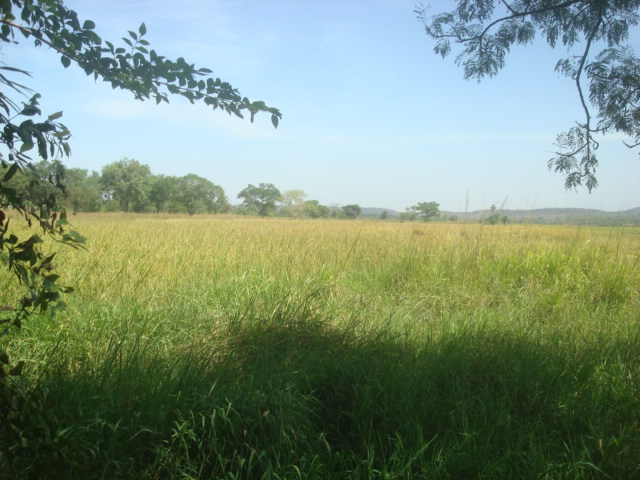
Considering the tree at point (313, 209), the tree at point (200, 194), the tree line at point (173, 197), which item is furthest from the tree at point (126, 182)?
the tree at point (313, 209)

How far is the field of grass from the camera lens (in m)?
2.11

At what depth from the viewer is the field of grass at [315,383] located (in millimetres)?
2105

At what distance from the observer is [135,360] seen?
8.52 ft

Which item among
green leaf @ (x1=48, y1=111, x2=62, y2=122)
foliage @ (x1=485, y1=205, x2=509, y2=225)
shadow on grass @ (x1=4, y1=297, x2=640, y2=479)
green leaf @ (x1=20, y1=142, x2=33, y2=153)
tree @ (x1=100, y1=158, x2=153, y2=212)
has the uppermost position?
tree @ (x1=100, y1=158, x2=153, y2=212)

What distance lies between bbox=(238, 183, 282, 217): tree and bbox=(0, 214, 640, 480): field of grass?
172 ft

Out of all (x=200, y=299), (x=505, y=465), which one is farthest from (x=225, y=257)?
(x=505, y=465)

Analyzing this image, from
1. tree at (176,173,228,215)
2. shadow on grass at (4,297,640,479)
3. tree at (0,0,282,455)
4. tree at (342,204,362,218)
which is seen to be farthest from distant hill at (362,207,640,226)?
tree at (176,173,228,215)

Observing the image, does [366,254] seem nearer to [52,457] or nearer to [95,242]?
[95,242]

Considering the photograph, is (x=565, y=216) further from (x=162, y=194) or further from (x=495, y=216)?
(x=162, y=194)

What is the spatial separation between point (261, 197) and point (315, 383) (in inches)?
2232

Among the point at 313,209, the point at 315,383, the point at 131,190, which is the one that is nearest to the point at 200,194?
the point at 313,209

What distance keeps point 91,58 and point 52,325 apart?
211 cm

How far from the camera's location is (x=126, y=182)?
32219 mm

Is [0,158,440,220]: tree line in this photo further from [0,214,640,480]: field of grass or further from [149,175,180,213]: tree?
[0,214,640,480]: field of grass
